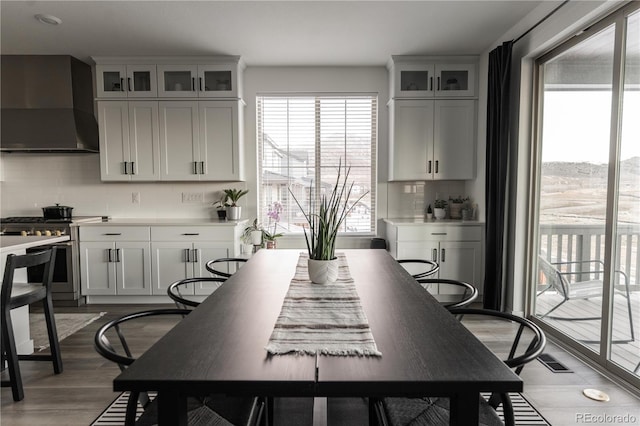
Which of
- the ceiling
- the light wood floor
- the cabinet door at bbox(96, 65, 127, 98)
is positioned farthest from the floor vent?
the cabinet door at bbox(96, 65, 127, 98)

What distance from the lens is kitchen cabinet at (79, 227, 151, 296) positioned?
13.3 ft

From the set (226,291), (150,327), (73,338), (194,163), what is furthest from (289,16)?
(73,338)

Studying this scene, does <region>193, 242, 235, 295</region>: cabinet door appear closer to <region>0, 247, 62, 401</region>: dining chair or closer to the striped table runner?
<region>0, 247, 62, 401</region>: dining chair

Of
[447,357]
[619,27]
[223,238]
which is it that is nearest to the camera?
[447,357]

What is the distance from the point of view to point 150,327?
344 cm

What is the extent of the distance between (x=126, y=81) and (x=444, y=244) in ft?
12.4

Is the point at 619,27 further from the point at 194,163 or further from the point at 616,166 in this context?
the point at 194,163

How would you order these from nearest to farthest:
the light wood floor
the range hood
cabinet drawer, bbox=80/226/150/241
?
the light wood floor → cabinet drawer, bbox=80/226/150/241 → the range hood

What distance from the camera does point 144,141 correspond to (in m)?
4.29

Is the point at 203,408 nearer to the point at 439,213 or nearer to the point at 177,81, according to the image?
the point at 439,213

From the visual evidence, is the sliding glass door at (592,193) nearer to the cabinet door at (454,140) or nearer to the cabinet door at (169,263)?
the cabinet door at (454,140)

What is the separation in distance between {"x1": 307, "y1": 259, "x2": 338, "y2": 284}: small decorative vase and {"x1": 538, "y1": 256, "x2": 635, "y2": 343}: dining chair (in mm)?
1930

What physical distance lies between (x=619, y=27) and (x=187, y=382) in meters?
→ 3.09

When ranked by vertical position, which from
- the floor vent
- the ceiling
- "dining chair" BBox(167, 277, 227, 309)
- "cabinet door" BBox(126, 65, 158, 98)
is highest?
the ceiling
